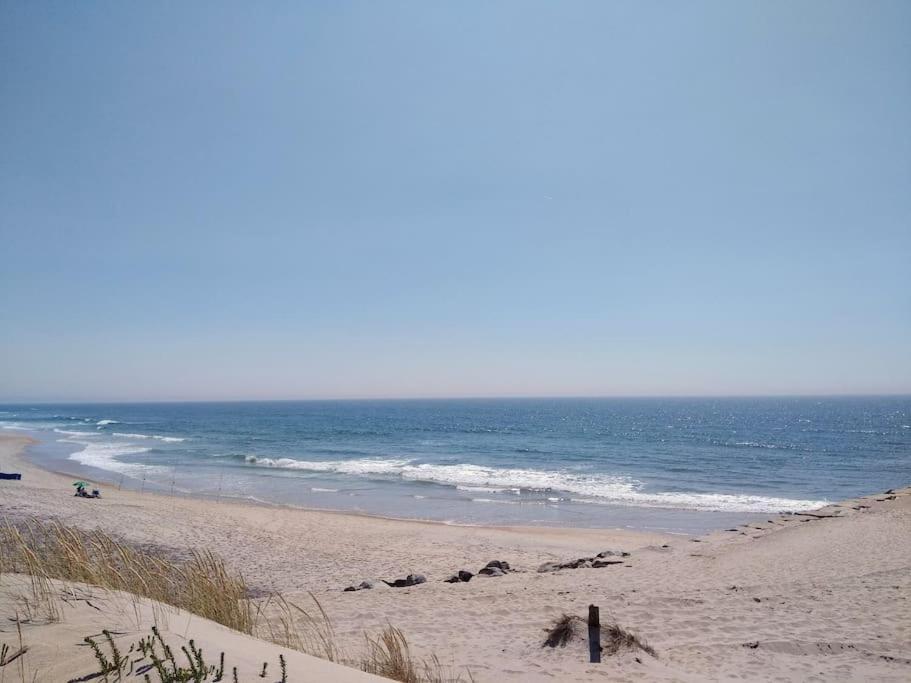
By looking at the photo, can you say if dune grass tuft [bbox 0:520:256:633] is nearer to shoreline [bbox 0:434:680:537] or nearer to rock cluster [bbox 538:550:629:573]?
rock cluster [bbox 538:550:629:573]

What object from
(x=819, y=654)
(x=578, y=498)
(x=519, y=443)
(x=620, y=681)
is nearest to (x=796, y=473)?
(x=578, y=498)

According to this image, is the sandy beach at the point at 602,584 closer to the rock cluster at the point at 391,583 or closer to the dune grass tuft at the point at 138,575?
the rock cluster at the point at 391,583

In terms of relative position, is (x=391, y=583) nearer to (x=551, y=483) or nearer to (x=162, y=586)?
(x=162, y=586)

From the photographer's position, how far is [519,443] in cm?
5416

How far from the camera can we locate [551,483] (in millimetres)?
30750

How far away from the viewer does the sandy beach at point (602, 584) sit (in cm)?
661

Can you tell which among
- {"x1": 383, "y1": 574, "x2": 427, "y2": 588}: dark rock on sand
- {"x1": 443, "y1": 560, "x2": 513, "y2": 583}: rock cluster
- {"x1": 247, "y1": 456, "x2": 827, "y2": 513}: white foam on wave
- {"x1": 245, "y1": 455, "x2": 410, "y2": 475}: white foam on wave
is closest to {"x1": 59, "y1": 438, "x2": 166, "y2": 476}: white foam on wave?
{"x1": 245, "y1": 455, "x2": 410, "y2": 475}: white foam on wave

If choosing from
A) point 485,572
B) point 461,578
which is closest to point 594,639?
point 461,578

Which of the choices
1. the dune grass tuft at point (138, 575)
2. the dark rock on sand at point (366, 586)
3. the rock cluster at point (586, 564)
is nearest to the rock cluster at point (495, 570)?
the rock cluster at point (586, 564)

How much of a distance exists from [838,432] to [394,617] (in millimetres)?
74701

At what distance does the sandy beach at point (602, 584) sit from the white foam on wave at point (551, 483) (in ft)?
16.4

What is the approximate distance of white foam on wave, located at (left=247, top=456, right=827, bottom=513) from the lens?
80.7 feet

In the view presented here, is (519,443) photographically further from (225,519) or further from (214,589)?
(214,589)

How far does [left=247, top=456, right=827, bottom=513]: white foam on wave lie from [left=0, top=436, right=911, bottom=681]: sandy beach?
5.00 meters
